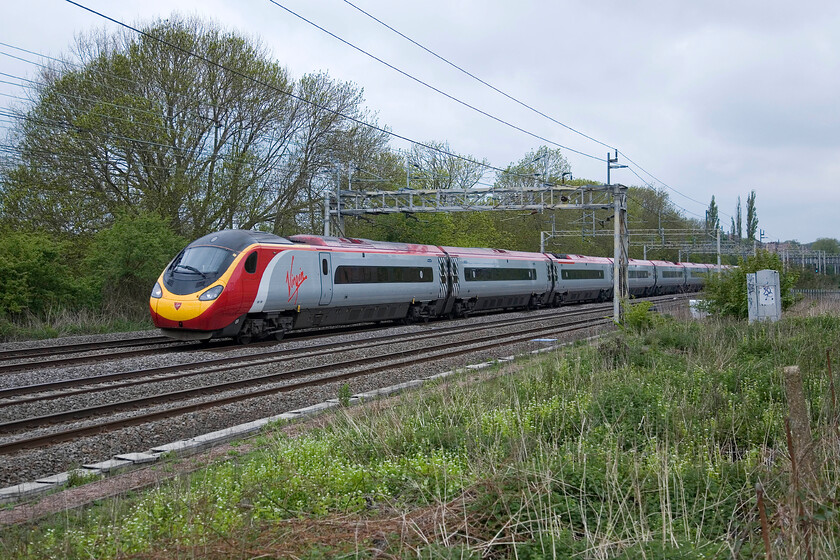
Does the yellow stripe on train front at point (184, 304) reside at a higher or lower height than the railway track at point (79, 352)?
higher

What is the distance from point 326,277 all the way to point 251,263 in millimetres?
3290

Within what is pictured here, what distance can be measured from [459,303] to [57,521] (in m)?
24.6

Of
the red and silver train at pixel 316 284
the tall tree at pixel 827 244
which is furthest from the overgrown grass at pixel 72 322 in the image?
the tall tree at pixel 827 244

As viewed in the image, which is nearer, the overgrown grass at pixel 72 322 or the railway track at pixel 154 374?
the railway track at pixel 154 374

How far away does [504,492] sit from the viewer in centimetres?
506

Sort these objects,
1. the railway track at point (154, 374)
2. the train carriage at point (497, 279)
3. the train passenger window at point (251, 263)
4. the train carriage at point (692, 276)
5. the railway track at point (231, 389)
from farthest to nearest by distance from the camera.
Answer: the train carriage at point (692, 276) < the train carriage at point (497, 279) < the train passenger window at point (251, 263) < the railway track at point (154, 374) < the railway track at point (231, 389)

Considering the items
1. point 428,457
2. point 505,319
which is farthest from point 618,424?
point 505,319

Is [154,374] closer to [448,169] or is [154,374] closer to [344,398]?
[344,398]

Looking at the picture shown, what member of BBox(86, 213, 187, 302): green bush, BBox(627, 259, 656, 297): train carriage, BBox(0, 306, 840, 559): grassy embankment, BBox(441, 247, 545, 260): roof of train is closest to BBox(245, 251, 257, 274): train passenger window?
BBox(86, 213, 187, 302): green bush

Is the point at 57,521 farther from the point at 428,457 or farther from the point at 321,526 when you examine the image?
the point at 428,457

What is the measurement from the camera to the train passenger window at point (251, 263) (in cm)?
1827

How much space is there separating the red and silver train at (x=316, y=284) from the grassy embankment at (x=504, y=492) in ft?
31.2

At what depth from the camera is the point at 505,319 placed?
2891 centimetres

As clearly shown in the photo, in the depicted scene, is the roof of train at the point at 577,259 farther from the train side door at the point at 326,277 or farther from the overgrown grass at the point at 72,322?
the overgrown grass at the point at 72,322
